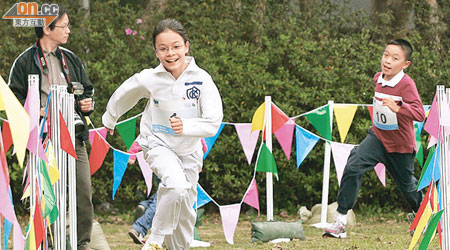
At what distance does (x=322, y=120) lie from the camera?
8.30 metres

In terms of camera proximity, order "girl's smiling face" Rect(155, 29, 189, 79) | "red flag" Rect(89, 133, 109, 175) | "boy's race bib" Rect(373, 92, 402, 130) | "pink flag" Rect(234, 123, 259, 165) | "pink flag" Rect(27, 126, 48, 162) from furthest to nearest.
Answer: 1. "pink flag" Rect(234, 123, 259, 165)
2. "red flag" Rect(89, 133, 109, 175)
3. "boy's race bib" Rect(373, 92, 402, 130)
4. "girl's smiling face" Rect(155, 29, 189, 79)
5. "pink flag" Rect(27, 126, 48, 162)

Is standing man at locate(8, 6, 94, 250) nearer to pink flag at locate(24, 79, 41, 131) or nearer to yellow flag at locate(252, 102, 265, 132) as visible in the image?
pink flag at locate(24, 79, 41, 131)

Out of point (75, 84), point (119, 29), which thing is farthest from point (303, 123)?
point (75, 84)

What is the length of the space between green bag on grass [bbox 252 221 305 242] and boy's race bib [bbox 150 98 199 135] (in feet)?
7.25

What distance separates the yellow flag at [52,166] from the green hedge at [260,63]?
5061 mm

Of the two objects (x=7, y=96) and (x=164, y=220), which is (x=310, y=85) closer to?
(x=164, y=220)

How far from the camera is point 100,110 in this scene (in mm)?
9805

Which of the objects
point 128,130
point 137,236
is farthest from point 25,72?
point 128,130

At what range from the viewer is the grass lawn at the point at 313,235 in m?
6.74

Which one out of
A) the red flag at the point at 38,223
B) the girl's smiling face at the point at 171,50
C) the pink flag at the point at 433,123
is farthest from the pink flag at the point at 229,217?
the red flag at the point at 38,223

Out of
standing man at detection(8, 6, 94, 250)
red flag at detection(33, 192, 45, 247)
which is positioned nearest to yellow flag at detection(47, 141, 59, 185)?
red flag at detection(33, 192, 45, 247)

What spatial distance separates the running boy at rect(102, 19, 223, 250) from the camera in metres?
4.94

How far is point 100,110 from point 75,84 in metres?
4.30

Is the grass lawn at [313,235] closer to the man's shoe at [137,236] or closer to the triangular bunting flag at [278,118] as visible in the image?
the man's shoe at [137,236]
